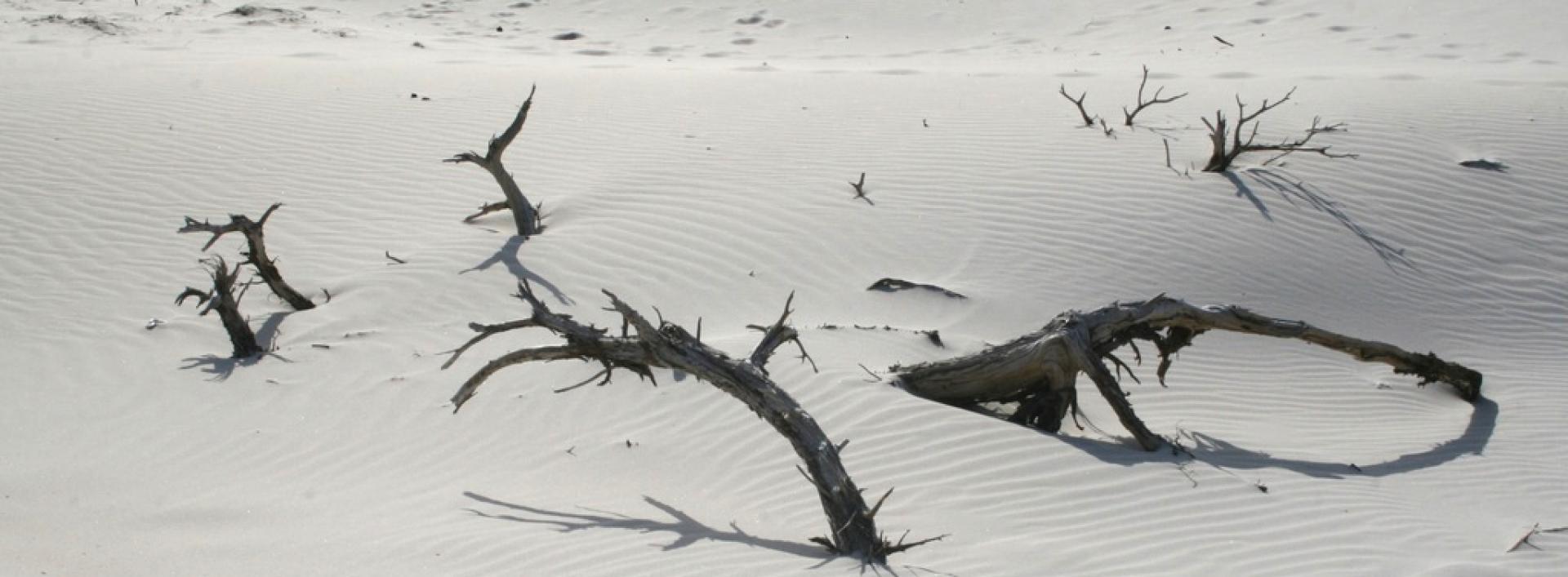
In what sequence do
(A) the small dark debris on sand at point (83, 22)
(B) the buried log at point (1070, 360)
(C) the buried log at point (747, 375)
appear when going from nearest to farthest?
(C) the buried log at point (747, 375), (B) the buried log at point (1070, 360), (A) the small dark debris on sand at point (83, 22)

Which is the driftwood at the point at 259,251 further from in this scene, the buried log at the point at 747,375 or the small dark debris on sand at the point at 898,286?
the small dark debris on sand at the point at 898,286

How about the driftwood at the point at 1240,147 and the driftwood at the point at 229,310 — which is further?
the driftwood at the point at 1240,147

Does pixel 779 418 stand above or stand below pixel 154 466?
above

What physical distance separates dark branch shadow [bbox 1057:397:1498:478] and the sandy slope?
0.03 meters

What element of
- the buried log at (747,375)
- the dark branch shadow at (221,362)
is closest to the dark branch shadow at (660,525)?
the buried log at (747,375)

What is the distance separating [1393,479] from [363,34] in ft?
48.2

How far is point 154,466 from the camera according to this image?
18.4ft

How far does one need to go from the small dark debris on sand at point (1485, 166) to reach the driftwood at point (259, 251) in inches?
316

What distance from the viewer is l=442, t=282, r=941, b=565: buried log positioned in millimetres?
4387

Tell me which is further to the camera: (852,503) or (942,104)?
(942,104)

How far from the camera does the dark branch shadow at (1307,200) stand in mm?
8336

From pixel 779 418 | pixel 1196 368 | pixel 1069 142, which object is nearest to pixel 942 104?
pixel 1069 142

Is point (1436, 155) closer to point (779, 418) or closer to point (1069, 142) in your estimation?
point (1069, 142)

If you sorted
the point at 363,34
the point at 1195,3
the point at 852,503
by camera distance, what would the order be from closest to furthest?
the point at 852,503, the point at 363,34, the point at 1195,3
